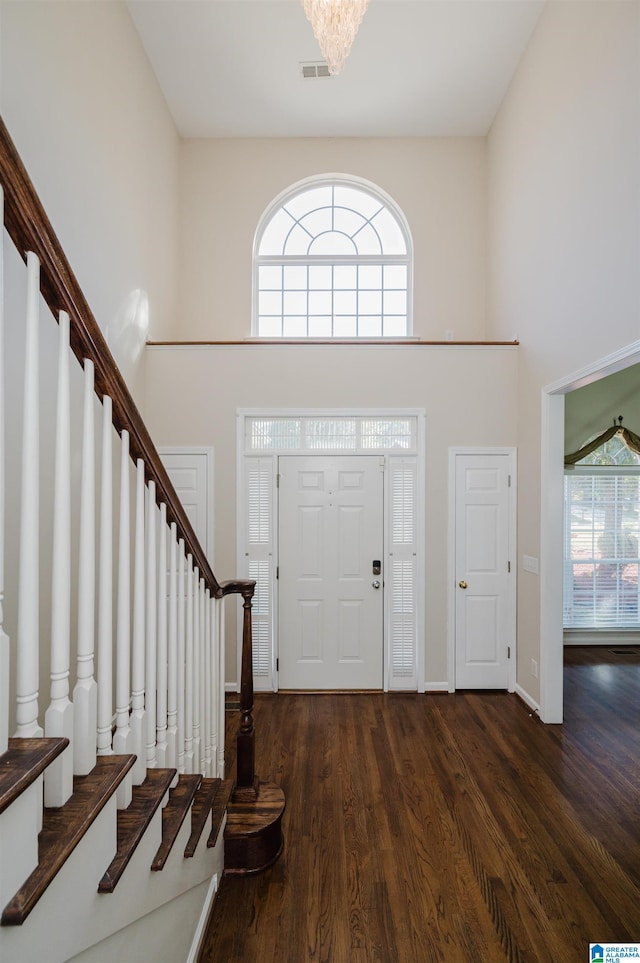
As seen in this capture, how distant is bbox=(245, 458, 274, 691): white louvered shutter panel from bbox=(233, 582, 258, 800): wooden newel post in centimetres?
170

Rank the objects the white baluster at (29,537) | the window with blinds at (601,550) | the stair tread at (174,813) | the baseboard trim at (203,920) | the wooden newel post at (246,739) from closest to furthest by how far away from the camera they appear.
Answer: the white baluster at (29,537) < the stair tread at (174,813) < the baseboard trim at (203,920) < the wooden newel post at (246,739) < the window with blinds at (601,550)

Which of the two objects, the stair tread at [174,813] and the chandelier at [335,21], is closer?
the stair tread at [174,813]

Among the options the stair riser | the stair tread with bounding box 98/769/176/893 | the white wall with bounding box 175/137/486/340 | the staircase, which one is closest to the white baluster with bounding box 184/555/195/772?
the staircase

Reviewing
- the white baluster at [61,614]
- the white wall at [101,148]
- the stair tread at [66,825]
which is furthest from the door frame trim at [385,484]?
the white baluster at [61,614]

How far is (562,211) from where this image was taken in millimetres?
3244

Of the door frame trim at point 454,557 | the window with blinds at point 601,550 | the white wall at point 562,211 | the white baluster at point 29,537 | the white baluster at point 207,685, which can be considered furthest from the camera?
the window with blinds at point 601,550

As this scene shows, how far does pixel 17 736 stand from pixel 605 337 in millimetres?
3030

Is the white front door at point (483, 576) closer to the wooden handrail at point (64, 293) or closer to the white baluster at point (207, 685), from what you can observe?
the white baluster at point (207, 685)

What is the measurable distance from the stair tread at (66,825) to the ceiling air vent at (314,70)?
16.4 feet

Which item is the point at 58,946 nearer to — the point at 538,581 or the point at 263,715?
the point at 263,715

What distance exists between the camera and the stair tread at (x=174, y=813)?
1291mm

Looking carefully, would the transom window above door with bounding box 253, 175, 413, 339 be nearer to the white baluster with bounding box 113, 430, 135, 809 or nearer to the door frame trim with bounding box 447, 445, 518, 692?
the door frame trim with bounding box 447, 445, 518, 692

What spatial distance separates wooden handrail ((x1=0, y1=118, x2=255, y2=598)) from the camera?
0.77 m

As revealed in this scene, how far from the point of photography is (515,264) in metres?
4.14
